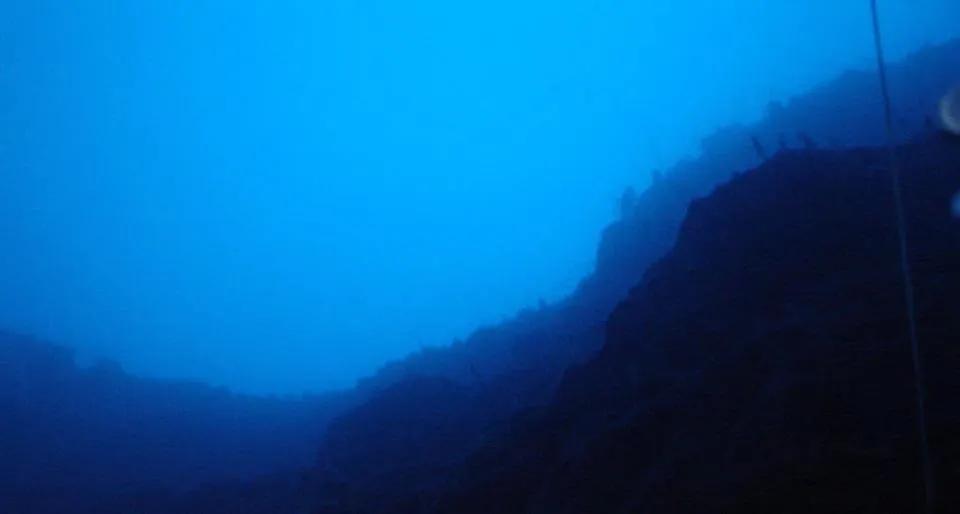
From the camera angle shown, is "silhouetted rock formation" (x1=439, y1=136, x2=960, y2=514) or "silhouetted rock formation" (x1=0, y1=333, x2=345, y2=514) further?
"silhouetted rock formation" (x1=0, y1=333, x2=345, y2=514)

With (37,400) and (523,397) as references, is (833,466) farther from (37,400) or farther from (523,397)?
(37,400)

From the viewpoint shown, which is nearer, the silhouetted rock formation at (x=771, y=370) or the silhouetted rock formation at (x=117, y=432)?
the silhouetted rock formation at (x=771, y=370)

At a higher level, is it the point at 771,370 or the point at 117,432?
the point at 117,432

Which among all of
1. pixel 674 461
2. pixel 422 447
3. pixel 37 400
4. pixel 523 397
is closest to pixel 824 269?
pixel 674 461

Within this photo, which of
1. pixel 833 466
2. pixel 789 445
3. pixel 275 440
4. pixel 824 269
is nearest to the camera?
pixel 833 466

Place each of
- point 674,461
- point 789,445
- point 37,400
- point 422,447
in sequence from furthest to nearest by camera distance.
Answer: point 37,400, point 422,447, point 674,461, point 789,445

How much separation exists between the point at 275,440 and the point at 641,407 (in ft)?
117

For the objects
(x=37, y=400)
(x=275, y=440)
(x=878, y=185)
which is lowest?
(x=275, y=440)

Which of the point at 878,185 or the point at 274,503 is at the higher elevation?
the point at 878,185

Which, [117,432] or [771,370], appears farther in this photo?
[117,432]

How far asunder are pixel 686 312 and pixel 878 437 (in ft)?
24.9

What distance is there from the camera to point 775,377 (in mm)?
12227

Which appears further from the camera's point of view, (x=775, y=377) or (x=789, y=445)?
(x=775, y=377)

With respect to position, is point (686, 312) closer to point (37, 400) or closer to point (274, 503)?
point (274, 503)
